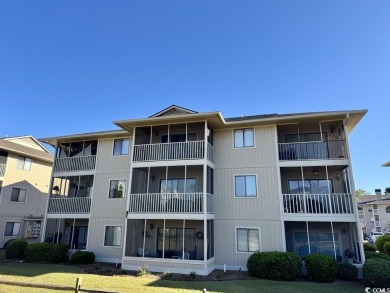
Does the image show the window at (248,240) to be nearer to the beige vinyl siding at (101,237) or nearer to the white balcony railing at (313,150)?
the white balcony railing at (313,150)

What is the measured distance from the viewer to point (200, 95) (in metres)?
20.5

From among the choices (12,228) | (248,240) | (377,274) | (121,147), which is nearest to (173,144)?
(121,147)

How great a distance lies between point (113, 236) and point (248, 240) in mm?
8511

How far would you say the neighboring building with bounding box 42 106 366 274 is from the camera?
14031 millimetres

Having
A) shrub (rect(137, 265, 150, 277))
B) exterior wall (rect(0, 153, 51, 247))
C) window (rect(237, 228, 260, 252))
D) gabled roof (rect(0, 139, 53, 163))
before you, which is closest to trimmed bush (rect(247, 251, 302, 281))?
window (rect(237, 228, 260, 252))

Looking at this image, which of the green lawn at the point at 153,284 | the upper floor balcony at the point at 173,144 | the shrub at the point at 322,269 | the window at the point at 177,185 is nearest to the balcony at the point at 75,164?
the upper floor balcony at the point at 173,144

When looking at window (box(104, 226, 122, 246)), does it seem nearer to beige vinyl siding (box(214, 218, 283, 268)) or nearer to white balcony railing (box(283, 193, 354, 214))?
beige vinyl siding (box(214, 218, 283, 268))

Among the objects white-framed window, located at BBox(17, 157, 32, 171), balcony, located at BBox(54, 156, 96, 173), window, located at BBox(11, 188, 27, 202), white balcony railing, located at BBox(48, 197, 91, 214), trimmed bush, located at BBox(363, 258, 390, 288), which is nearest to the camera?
trimmed bush, located at BBox(363, 258, 390, 288)

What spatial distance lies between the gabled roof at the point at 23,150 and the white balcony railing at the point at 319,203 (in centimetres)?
2263

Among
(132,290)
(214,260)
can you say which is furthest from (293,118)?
(132,290)

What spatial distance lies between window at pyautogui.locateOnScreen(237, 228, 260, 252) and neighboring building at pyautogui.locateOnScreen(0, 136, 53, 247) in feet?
65.8

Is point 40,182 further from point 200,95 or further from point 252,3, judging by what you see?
point 252,3

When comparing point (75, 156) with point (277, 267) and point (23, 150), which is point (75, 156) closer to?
point (23, 150)

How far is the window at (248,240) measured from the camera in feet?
47.0
